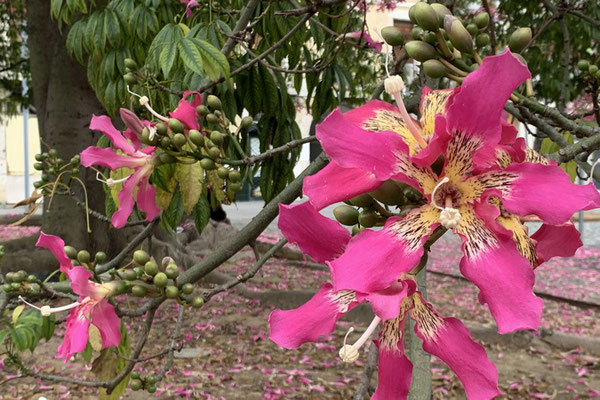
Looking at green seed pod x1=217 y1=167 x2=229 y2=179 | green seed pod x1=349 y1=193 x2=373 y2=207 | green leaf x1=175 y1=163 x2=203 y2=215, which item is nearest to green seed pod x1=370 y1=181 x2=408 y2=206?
green seed pod x1=349 y1=193 x2=373 y2=207

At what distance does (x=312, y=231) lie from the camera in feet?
1.84

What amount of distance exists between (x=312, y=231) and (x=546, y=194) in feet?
0.66

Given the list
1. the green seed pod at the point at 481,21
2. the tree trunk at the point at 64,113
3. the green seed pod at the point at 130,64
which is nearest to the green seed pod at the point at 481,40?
the green seed pod at the point at 481,21

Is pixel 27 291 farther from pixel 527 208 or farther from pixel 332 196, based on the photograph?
pixel 527 208

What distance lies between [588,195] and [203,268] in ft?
2.90

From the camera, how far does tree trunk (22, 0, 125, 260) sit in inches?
191

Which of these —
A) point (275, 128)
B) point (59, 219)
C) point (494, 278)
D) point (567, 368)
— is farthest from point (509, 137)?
point (59, 219)

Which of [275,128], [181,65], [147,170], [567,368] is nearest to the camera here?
[147,170]

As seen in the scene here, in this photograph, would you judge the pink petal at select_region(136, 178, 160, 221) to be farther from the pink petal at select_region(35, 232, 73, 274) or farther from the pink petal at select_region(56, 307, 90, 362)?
the pink petal at select_region(56, 307, 90, 362)

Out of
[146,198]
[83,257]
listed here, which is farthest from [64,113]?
[83,257]

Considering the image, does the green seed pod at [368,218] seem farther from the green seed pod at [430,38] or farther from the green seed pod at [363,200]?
the green seed pod at [430,38]

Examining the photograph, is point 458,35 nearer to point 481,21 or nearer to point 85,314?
point 481,21

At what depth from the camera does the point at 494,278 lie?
47 cm

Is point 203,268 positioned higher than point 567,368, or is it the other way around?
point 203,268
